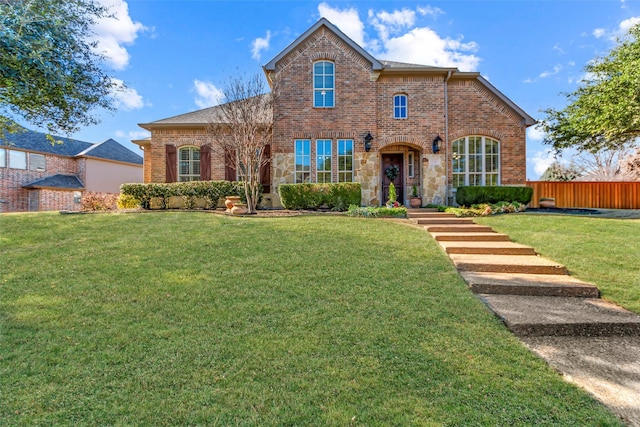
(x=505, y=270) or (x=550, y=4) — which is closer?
(x=505, y=270)

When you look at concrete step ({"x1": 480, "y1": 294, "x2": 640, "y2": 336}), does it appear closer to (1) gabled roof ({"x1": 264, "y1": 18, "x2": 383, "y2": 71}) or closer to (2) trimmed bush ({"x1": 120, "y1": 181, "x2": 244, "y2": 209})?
(2) trimmed bush ({"x1": 120, "y1": 181, "x2": 244, "y2": 209})

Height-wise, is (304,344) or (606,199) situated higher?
(606,199)

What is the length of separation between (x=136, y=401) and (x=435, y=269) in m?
4.61

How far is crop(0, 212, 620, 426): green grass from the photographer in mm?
2229

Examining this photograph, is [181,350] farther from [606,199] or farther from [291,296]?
[606,199]

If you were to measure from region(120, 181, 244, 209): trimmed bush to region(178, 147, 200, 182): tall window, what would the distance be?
4.05ft

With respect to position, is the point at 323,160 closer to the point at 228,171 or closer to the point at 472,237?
the point at 228,171

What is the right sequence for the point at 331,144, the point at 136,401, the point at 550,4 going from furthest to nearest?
the point at 331,144, the point at 550,4, the point at 136,401

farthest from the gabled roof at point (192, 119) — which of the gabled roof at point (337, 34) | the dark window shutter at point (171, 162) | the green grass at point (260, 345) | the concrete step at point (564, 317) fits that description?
the concrete step at point (564, 317)

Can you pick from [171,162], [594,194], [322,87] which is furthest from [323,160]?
[594,194]

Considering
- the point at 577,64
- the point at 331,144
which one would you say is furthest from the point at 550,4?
the point at 331,144

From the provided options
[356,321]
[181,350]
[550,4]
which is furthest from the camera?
[550,4]

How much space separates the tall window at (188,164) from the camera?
45.4ft

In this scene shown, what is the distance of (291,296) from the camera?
418 centimetres
